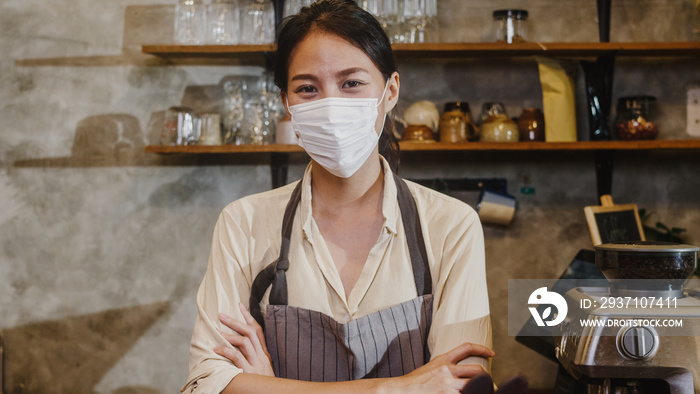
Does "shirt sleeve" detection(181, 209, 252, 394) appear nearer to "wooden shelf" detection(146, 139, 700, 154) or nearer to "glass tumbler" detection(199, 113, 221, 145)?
"wooden shelf" detection(146, 139, 700, 154)

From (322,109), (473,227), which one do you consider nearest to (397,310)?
(473,227)

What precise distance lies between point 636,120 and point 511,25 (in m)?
0.63

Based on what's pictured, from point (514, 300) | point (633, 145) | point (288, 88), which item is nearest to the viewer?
point (288, 88)

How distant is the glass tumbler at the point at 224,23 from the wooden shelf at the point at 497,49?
71 millimetres

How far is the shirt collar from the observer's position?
1414 millimetres

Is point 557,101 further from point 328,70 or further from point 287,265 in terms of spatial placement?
point 287,265

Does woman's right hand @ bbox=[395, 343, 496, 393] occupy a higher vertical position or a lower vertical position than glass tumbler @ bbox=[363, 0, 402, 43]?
lower

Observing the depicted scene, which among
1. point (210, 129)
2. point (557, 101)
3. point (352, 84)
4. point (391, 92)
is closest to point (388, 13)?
point (557, 101)

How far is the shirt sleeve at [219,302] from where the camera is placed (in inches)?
49.5

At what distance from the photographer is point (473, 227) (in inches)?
54.9

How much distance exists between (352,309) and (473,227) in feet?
1.09

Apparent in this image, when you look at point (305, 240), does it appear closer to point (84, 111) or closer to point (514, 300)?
point (514, 300)

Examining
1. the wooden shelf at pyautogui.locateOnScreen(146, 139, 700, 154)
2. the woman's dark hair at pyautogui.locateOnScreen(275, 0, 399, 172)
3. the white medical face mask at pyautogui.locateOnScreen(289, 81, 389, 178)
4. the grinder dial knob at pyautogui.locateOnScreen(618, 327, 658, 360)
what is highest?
the woman's dark hair at pyautogui.locateOnScreen(275, 0, 399, 172)

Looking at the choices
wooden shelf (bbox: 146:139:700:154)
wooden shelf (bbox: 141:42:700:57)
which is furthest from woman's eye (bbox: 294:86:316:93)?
wooden shelf (bbox: 141:42:700:57)
